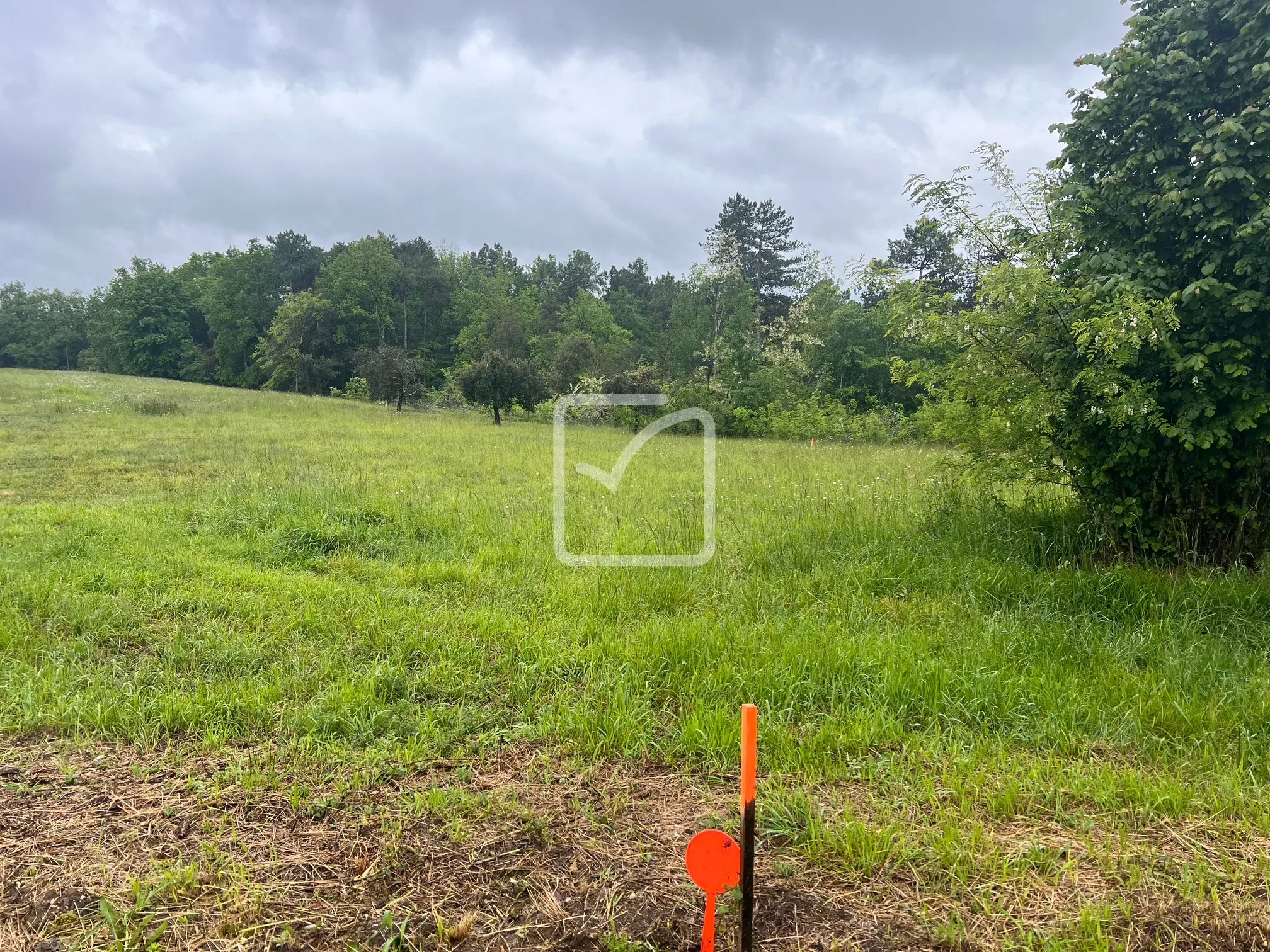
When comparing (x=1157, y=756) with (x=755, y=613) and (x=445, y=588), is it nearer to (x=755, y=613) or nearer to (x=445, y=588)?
(x=755, y=613)

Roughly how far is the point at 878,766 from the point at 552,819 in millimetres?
1274

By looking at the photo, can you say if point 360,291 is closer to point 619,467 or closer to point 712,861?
point 619,467

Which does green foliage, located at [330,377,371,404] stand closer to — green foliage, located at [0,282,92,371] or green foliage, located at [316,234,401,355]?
green foliage, located at [316,234,401,355]

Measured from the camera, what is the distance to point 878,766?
104 inches

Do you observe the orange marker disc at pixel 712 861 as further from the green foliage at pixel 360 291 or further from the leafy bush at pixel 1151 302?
the green foliage at pixel 360 291

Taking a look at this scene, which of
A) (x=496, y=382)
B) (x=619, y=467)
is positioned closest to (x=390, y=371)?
(x=496, y=382)

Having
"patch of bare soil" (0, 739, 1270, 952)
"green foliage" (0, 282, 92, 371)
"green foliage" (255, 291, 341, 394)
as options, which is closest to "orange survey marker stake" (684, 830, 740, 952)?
"patch of bare soil" (0, 739, 1270, 952)

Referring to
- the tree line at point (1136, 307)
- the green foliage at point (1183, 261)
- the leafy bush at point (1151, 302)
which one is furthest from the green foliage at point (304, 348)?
the green foliage at point (1183, 261)

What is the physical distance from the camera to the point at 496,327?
44.6 metres

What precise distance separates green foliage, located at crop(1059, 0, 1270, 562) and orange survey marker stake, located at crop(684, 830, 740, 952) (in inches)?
160

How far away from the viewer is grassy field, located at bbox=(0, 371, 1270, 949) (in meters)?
2.13

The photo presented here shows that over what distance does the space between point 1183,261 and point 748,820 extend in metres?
4.96

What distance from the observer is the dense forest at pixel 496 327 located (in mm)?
27844

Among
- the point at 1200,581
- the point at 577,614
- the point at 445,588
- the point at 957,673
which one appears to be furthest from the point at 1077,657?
the point at 445,588
